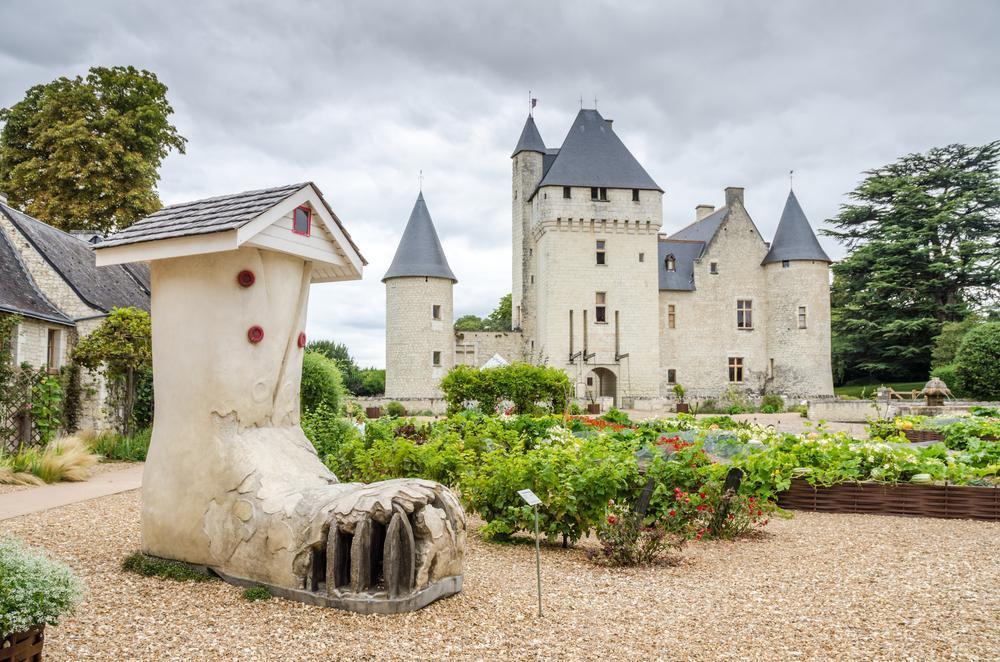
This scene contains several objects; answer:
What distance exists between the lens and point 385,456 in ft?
25.5

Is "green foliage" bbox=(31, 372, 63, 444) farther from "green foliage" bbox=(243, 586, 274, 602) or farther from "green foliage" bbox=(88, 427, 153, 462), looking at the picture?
"green foliage" bbox=(243, 586, 274, 602)

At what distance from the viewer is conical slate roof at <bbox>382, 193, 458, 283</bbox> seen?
33875 millimetres

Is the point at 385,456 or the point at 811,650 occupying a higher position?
the point at 385,456

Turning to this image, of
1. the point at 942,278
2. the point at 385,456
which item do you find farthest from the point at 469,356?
the point at 385,456

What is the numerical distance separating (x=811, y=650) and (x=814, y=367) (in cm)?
3400

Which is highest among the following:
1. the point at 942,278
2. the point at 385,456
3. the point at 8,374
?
the point at 942,278

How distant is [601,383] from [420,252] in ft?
34.2

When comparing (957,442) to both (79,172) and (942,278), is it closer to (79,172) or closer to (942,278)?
(79,172)

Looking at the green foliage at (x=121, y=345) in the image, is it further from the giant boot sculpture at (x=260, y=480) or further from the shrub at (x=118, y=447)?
the giant boot sculpture at (x=260, y=480)

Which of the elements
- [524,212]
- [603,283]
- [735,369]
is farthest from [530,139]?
[735,369]

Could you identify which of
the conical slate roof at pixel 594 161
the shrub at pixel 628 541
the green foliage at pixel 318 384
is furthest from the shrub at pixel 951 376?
the shrub at pixel 628 541

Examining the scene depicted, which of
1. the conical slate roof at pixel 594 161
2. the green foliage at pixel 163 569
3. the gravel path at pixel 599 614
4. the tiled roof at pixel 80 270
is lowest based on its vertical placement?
the gravel path at pixel 599 614

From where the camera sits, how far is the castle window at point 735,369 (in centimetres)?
3716

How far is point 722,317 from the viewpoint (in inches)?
1460
